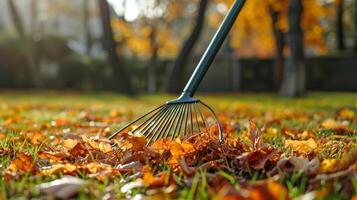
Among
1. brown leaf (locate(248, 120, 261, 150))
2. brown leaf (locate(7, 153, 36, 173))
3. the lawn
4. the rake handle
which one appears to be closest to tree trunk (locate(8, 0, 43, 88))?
the lawn

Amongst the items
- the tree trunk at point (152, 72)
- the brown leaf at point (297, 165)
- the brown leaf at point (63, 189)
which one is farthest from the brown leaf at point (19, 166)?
the tree trunk at point (152, 72)

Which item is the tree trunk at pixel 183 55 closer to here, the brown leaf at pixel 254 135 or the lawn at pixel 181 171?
the brown leaf at pixel 254 135

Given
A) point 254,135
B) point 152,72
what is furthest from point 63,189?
point 152,72

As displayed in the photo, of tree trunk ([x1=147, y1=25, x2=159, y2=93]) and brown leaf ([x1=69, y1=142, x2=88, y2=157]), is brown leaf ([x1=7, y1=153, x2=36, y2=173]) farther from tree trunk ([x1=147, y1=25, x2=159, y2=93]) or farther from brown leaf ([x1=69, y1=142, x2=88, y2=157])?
tree trunk ([x1=147, y1=25, x2=159, y2=93])

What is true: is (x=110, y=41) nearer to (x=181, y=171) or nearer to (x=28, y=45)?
(x=28, y=45)

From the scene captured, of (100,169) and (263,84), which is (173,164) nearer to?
(100,169)

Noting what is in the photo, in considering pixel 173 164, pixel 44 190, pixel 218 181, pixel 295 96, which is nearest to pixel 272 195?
pixel 218 181

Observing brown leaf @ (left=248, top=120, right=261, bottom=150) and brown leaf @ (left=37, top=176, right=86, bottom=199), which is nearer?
brown leaf @ (left=37, top=176, right=86, bottom=199)

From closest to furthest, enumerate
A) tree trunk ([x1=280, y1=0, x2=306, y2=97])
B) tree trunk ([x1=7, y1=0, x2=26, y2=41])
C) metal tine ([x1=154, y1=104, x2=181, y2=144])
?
metal tine ([x1=154, y1=104, x2=181, y2=144])
tree trunk ([x1=280, y1=0, x2=306, y2=97])
tree trunk ([x1=7, y1=0, x2=26, y2=41])

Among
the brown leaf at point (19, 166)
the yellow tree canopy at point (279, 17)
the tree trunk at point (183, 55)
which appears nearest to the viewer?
the brown leaf at point (19, 166)
